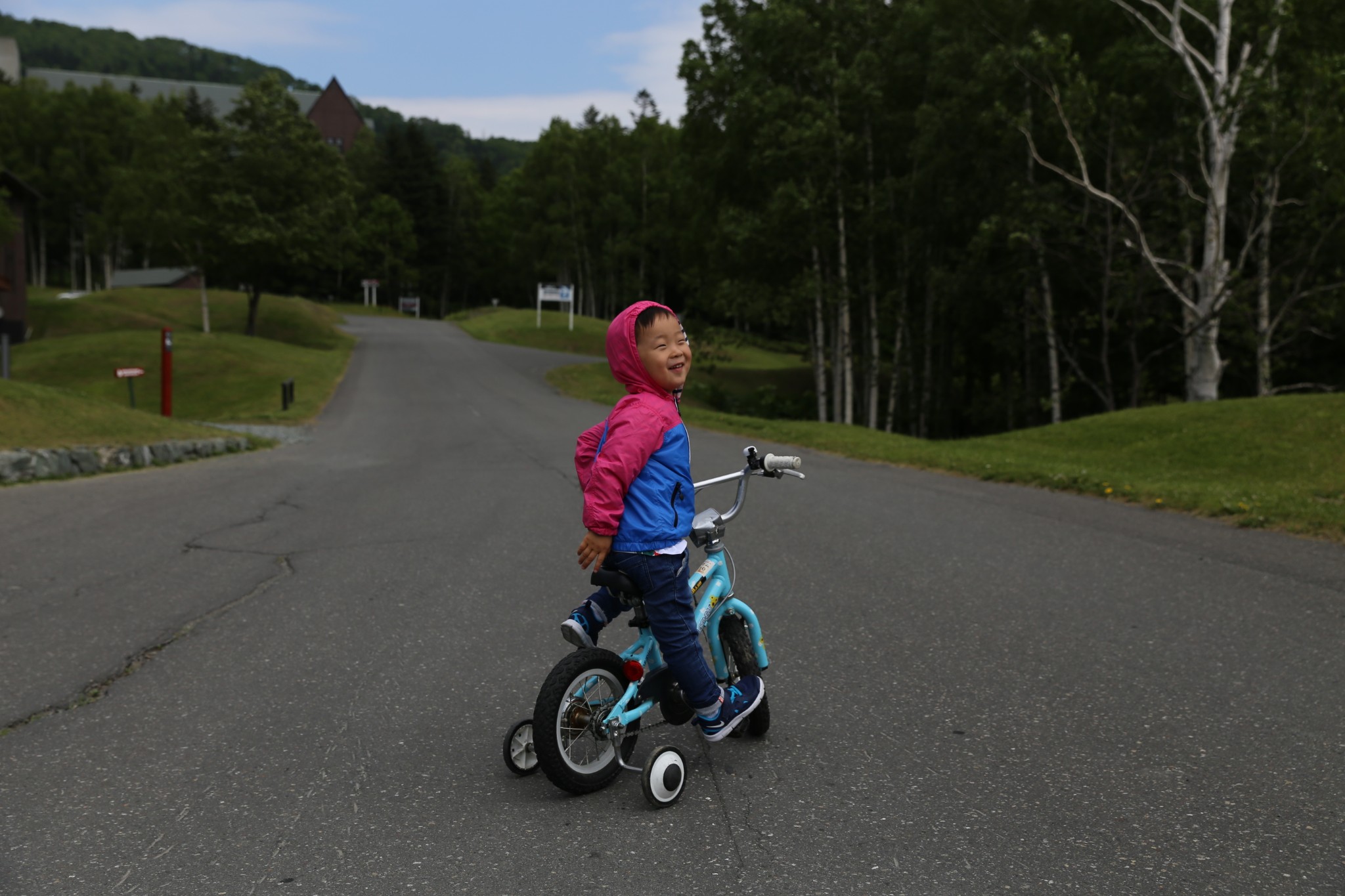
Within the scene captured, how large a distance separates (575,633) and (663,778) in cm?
63

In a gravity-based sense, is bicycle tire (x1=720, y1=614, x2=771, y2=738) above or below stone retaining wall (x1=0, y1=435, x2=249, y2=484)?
above

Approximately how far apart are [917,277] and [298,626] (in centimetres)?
2962

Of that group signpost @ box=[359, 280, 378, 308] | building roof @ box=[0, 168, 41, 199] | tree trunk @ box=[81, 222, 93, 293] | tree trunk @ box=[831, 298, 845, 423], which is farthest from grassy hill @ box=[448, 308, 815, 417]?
tree trunk @ box=[81, 222, 93, 293]

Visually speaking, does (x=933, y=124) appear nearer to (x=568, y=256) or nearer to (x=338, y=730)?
(x=338, y=730)

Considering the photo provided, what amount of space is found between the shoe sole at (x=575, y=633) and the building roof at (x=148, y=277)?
8882cm

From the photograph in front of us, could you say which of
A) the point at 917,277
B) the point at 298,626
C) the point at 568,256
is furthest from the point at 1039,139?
the point at 568,256

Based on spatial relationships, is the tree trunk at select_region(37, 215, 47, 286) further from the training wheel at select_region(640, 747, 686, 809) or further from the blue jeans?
the training wheel at select_region(640, 747, 686, 809)

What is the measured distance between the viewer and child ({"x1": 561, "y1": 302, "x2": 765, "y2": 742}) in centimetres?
344

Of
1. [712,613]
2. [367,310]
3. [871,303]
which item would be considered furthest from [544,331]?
[712,613]

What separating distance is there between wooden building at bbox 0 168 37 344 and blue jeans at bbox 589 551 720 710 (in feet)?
163

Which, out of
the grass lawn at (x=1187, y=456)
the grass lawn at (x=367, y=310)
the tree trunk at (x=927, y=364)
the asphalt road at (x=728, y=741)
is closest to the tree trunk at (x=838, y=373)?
the tree trunk at (x=927, y=364)

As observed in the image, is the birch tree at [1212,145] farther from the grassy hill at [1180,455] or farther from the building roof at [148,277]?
the building roof at [148,277]

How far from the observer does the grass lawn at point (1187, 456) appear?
33.4 ft

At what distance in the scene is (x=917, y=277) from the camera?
108 feet
